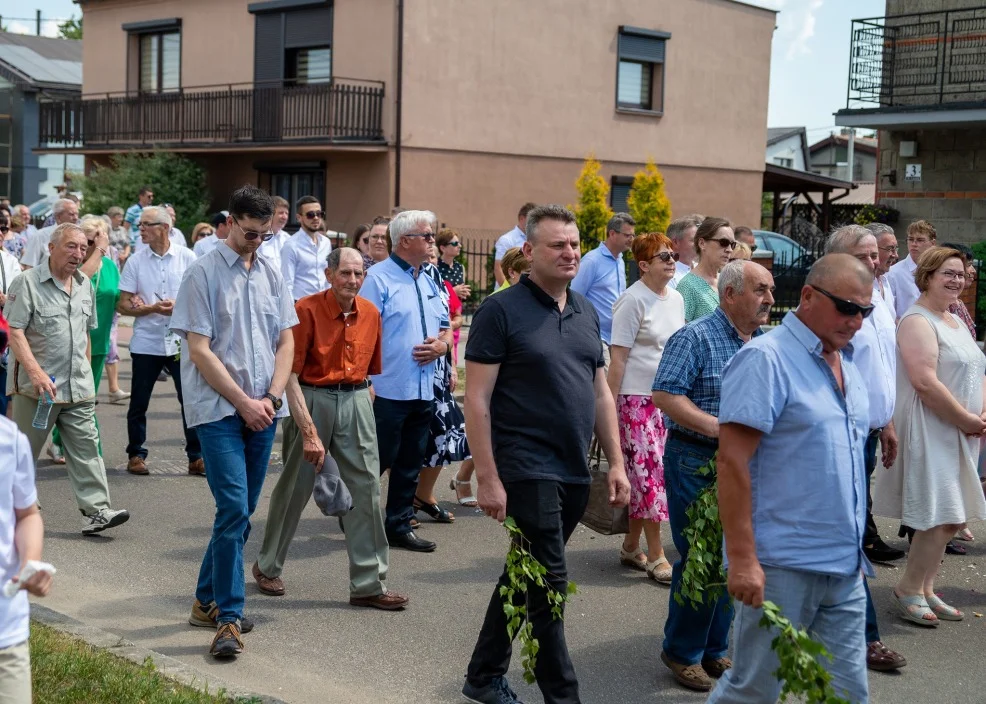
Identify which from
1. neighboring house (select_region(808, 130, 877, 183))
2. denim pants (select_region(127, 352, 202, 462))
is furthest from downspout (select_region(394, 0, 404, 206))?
neighboring house (select_region(808, 130, 877, 183))

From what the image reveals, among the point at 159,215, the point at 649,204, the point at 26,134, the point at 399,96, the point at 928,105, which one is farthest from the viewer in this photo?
the point at 26,134

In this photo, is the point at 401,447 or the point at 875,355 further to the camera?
the point at 401,447

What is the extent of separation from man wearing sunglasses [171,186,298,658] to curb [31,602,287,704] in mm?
353

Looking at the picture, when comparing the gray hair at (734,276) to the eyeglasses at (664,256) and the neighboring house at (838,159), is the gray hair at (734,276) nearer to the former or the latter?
the eyeglasses at (664,256)

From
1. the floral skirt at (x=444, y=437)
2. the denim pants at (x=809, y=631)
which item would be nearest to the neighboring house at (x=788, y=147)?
the floral skirt at (x=444, y=437)

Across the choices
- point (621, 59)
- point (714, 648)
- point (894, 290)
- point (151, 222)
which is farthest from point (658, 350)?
point (621, 59)

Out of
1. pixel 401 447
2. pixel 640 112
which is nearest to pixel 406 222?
pixel 401 447

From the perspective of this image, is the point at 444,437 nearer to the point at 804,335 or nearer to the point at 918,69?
the point at 804,335

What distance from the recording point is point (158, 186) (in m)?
28.6

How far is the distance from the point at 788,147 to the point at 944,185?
1506 inches

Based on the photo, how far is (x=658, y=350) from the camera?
729 cm

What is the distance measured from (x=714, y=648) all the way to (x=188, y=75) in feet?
88.3

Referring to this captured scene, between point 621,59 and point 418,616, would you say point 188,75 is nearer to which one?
point 621,59

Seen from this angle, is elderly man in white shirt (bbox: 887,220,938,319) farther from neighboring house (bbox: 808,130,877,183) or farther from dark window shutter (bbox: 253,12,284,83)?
neighboring house (bbox: 808,130,877,183)
